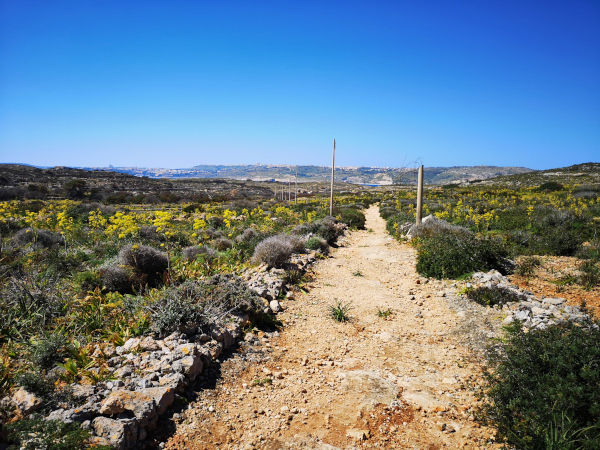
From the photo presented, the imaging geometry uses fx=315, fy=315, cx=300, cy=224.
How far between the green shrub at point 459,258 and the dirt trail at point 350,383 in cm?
134

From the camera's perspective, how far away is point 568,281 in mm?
7270

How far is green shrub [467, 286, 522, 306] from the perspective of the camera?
6188mm

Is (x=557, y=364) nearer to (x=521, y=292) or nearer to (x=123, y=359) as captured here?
(x=521, y=292)

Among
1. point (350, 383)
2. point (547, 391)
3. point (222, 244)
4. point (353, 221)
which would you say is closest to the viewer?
point (547, 391)

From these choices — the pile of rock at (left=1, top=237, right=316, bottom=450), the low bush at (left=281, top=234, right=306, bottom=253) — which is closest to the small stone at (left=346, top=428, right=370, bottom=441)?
the pile of rock at (left=1, top=237, right=316, bottom=450)

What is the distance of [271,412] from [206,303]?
2.19 m

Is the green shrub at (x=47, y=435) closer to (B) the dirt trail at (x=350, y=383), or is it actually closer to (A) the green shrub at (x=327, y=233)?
(B) the dirt trail at (x=350, y=383)

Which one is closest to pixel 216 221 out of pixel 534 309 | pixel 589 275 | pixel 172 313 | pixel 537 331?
pixel 172 313

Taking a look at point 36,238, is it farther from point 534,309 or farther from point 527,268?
point 527,268

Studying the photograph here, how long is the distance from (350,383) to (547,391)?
6.85 feet

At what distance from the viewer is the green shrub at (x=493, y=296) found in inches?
244

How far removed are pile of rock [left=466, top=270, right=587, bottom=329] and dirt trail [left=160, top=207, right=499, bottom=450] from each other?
0.43 meters

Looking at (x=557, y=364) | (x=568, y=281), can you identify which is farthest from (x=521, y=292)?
(x=557, y=364)

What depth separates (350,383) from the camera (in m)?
4.09
